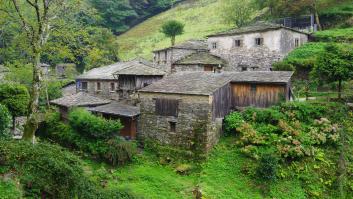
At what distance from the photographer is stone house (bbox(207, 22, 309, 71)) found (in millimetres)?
33844

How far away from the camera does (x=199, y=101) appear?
22.6 metres

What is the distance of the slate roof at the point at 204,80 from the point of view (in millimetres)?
23405

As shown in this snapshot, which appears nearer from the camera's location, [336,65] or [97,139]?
[97,139]

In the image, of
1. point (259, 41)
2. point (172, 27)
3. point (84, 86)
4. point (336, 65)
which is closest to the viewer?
point (336, 65)

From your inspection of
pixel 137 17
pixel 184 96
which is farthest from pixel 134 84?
pixel 137 17

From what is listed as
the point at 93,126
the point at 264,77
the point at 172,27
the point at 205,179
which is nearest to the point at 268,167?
the point at 205,179

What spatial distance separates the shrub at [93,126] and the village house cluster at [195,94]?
207cm

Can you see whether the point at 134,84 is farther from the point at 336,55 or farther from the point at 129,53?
the point at 129,53

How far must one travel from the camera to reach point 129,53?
6400 cm

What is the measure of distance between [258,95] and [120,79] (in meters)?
13.3

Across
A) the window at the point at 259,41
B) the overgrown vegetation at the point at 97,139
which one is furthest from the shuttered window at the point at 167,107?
the window at the point at 259,41

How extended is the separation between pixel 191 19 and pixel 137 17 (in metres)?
17.1

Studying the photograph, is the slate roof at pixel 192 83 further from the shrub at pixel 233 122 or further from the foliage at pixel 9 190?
the foliage at pixel 9 190

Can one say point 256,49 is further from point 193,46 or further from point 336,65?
point 336,65
